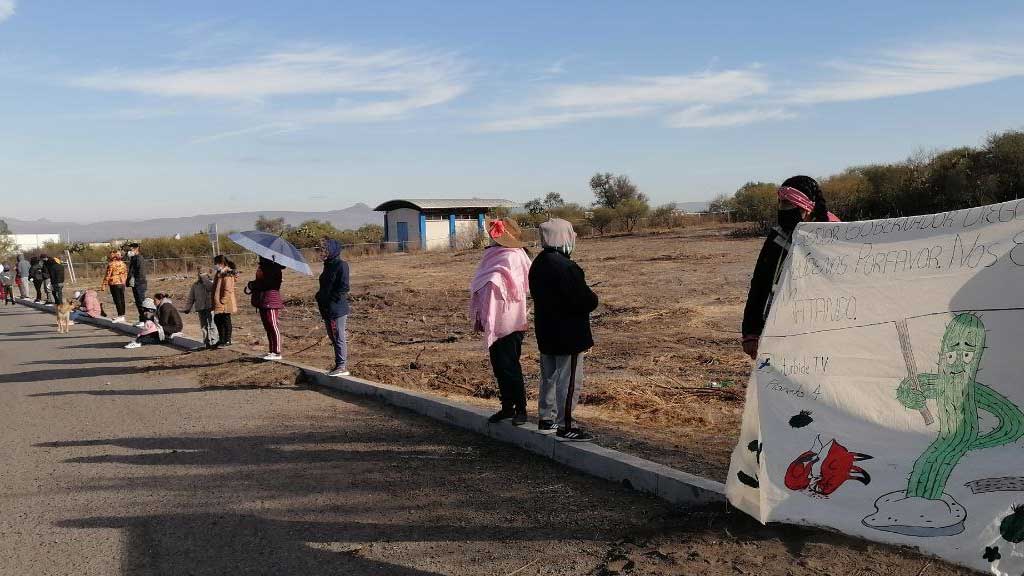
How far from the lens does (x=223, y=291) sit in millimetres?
13336

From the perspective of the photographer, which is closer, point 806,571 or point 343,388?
point 806,571

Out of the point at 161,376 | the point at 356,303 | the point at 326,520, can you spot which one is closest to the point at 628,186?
the point at 356,303

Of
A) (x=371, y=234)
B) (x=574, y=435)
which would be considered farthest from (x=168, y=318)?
(x=371, y=234)

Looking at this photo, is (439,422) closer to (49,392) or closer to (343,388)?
(343,388)

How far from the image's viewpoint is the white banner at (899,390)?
147 inches

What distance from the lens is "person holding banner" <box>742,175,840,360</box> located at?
4840 mm

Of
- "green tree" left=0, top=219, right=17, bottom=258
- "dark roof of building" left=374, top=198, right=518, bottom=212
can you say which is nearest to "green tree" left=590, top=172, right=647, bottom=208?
"dark roof of building" left=374, top=198, right=518, bottom=212

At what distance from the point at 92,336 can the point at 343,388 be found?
10965 millimetres

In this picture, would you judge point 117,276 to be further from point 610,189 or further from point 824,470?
point 610,189

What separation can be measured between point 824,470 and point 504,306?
10.8 feet

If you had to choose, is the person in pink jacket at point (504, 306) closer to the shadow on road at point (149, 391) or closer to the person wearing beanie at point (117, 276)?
the shadow on road at point (149, 391)

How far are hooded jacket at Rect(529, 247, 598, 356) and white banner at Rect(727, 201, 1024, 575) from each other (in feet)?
5.84

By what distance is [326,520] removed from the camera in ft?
17.4

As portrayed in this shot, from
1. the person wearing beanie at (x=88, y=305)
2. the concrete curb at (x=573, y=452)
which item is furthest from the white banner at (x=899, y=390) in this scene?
the person wearing beanie at (x=88, y=305)
